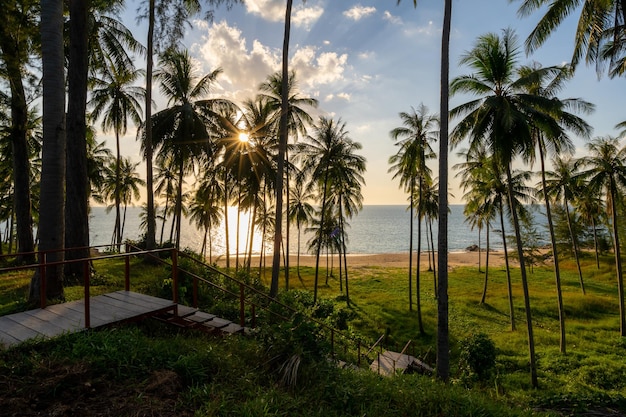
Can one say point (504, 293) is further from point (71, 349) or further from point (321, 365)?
point (71, 349)

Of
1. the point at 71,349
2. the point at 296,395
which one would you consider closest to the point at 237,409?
the point at 296,395

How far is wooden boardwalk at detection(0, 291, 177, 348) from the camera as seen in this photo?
14.2 ft

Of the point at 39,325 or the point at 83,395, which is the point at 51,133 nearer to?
the point at 39,325

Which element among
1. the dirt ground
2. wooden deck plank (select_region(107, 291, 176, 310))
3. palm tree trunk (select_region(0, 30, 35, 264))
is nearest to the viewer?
the dirt ground

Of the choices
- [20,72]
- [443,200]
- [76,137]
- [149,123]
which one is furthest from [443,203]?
[20,72]

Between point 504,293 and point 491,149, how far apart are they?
19.8 m

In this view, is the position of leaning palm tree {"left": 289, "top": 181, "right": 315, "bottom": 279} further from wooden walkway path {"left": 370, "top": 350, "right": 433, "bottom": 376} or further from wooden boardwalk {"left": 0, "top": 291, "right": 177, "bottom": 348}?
wooden boardwalk {"left": 0, "top": 291, "right": 177, "bottom": 348}

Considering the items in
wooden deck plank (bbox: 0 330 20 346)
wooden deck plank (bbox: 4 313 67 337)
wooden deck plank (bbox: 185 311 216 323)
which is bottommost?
wooden deck plank (bbox: 185 311 216 323)

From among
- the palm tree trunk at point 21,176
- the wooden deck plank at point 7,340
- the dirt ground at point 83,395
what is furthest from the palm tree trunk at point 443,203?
the palm tree trunk at point 21,176

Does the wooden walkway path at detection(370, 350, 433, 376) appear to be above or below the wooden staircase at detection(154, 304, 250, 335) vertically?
below

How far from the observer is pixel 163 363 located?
13.2 ft

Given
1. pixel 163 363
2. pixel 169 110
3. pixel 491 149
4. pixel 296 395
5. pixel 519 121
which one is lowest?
pixel 296 395

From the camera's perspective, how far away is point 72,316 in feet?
16.4

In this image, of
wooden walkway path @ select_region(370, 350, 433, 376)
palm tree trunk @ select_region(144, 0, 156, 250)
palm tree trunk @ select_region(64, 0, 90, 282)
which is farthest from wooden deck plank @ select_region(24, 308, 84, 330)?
wooden walkway path @ select_region(370, 350, 433, 376)
